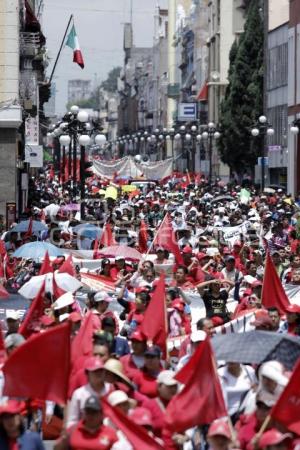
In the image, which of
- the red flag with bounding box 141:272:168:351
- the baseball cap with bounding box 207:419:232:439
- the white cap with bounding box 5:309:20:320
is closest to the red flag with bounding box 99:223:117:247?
the white cap with bounding box 5:309:20:320

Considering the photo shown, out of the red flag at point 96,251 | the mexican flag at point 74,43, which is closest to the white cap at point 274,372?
the red flag at point 96,251

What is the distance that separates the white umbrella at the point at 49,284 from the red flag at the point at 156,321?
3000 mm

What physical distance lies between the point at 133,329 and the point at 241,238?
13.8m

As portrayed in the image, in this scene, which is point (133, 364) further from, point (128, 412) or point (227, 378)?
point (128, 412)

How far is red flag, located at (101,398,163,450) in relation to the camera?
365 inches

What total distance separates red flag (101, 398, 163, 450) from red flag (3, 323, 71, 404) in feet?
2.88

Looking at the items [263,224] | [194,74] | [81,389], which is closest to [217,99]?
[194,74]

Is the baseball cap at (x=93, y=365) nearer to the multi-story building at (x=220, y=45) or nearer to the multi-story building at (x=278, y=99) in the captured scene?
the multi-story building at (x=278, y=99)

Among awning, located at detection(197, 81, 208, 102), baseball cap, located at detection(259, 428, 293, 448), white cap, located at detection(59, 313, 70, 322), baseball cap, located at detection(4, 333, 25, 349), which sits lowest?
white cap, located at detection(59, 313, 70, 322)

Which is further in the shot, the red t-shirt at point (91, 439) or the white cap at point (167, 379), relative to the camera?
the white cap at point (167, 379)

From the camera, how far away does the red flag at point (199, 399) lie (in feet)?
32.8

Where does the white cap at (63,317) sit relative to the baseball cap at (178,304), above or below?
above

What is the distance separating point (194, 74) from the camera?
434 ft

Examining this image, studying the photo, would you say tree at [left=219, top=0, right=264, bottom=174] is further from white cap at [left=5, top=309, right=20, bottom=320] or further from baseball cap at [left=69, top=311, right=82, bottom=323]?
baseball cap at [left=69, top=311, right=82, bottom=323]
